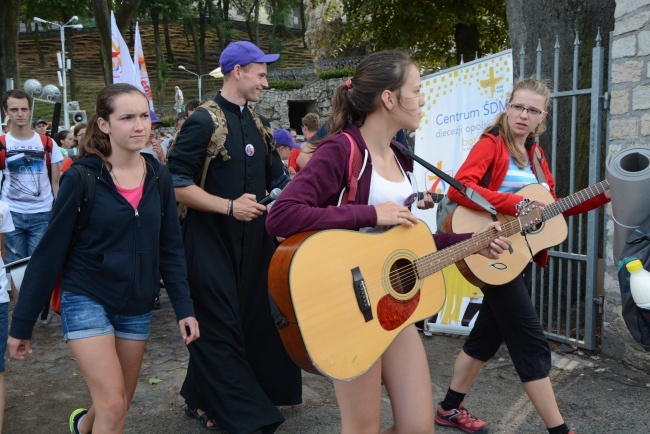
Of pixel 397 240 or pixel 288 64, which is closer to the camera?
pixel 397 240

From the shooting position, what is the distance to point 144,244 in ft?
10.3

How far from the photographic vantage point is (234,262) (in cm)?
405

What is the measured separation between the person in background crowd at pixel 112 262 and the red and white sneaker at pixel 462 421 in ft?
5.70

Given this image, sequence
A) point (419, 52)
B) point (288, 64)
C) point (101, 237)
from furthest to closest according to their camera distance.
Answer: point (288, 64), point (419, 52), point (101, 237)

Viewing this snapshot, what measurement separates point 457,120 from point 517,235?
2.85 metres

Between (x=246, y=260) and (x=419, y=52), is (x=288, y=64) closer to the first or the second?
(x=419, y=52)

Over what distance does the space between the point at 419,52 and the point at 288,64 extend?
46.0 meters

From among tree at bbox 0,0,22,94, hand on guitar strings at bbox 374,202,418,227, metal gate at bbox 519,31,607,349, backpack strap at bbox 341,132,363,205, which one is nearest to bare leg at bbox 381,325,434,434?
hand on guitar strings at bbox 374,202,418,227

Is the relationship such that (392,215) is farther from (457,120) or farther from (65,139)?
(65,139)

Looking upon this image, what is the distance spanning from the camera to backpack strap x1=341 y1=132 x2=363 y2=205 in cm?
270

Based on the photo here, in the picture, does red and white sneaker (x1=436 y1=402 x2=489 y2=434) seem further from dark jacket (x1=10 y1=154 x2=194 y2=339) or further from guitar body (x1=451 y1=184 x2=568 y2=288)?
dark jacket (x1=10 y1=154 x2=194 y2=339)

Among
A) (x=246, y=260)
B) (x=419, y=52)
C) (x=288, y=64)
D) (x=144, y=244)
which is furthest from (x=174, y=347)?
(x=288, y=64)

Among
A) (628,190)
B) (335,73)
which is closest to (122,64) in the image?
(628,190)

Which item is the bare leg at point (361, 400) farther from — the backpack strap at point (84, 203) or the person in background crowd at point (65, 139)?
the person in background crowd at point (65, 139)
